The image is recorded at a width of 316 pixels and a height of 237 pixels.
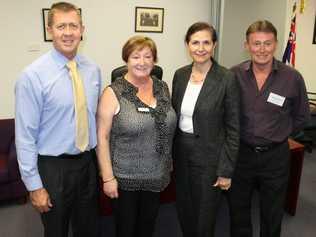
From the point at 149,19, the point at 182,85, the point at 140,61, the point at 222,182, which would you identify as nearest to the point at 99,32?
the point at 149,19

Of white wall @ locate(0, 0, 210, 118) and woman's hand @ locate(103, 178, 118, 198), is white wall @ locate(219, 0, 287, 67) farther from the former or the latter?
woman's hand @ locate(103, 178, 118, 198)

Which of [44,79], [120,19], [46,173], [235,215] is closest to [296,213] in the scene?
[235,215]

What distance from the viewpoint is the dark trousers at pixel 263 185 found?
2086mm

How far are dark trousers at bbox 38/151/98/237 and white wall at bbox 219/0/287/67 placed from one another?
3069 mm

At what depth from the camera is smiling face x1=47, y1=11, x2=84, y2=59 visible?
1627 millimetres

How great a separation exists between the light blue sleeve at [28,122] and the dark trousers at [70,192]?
2.8 inches

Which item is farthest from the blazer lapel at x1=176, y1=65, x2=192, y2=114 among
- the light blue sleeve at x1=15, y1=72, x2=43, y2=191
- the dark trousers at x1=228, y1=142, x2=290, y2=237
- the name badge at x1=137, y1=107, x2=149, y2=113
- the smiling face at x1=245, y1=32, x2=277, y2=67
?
the light blue sleeve at x1=15, y1=72, x2=43, y2=191

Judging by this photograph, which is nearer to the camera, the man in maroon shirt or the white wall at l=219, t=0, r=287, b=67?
the man in maroon shirt

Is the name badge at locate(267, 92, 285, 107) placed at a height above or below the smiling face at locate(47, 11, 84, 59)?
below

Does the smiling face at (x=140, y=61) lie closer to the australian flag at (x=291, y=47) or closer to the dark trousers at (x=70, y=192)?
the dark trousers at (x=70, y=192)

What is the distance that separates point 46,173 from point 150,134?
55cm

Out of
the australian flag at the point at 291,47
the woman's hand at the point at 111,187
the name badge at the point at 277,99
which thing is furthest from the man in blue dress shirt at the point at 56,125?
the australian flag at the point at 291,47

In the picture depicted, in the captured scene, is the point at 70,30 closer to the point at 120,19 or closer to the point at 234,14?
the point at 120,19

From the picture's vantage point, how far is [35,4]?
366 centimetres
